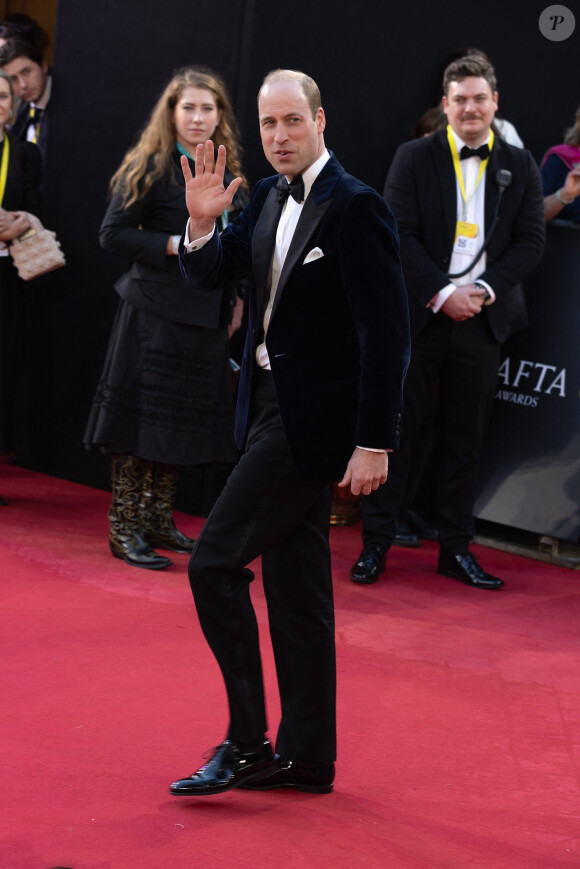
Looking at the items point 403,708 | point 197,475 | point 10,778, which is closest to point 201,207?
point 10,778

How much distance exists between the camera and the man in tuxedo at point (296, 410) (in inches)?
109

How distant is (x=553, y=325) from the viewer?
19.2 ft

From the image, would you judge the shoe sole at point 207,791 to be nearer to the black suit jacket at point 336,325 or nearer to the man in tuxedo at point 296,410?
the man in tuxedo at point 296,410

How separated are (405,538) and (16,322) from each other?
7.22 ft

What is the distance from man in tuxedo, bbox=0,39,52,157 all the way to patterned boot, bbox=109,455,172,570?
2215mm

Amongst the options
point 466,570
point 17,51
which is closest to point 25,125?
point 17,51

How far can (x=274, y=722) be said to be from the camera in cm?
346

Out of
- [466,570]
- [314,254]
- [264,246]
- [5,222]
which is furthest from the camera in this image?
[5,222]

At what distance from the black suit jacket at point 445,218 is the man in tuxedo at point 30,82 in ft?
7.32

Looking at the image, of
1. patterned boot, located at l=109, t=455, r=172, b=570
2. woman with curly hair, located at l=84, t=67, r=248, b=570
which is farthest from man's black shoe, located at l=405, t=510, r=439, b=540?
patterned boot, located at l=109, t=455, r=172, b=570

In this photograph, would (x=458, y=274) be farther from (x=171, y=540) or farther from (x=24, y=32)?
(x=24, y=32)

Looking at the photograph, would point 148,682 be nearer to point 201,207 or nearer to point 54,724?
point 54,724

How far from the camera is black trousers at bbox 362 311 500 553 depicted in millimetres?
5246

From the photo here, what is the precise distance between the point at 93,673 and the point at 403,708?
95 centimetres
